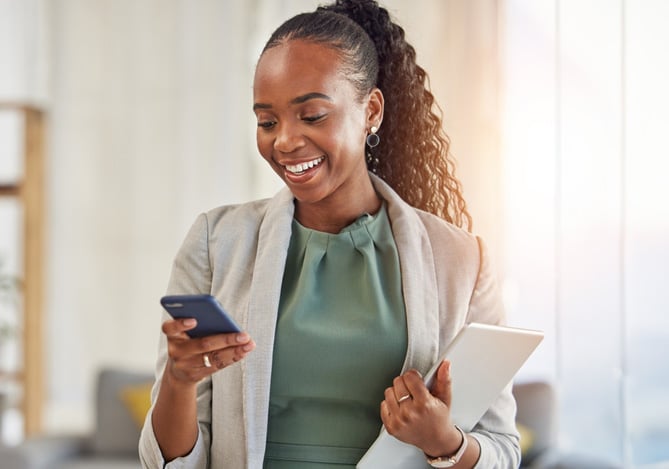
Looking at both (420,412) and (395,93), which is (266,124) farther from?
(420,412)

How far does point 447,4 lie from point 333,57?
251cm

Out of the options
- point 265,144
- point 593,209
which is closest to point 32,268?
point 593,209

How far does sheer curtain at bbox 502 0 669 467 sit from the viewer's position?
2.93 metres

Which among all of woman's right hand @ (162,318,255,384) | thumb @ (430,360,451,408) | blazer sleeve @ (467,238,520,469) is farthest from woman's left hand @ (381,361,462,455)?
woman's right hand @ (162,318,255,384)

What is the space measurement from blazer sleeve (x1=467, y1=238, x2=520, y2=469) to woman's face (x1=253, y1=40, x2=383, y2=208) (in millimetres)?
262

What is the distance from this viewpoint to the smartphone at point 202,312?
94 centimetres

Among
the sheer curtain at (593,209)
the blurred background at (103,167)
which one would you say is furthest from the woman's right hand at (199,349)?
the blurred background at (103,167)

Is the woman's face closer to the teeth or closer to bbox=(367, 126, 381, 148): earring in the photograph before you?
the teeth

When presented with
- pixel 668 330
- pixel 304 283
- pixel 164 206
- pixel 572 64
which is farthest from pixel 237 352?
pixel 164 206

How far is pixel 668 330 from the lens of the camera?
291cm

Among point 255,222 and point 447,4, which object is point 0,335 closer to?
point 447,4

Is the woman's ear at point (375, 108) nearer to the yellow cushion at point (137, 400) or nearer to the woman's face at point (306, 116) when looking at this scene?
the woman's face at point (306, 116)

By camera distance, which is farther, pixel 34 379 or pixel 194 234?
pixel 34 379

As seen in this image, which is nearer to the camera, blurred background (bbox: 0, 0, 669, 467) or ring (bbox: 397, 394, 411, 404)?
ring (bbox: 397, 394, 411, 404)
